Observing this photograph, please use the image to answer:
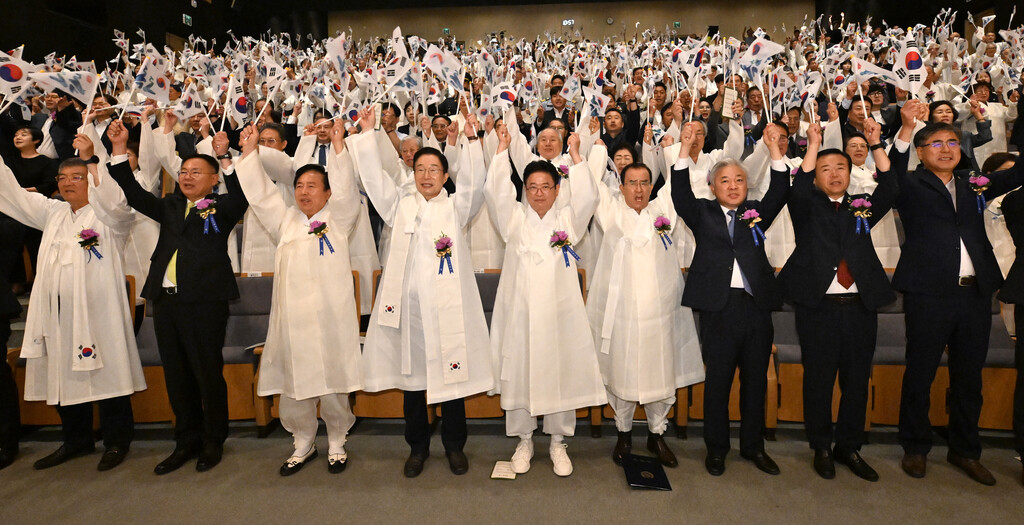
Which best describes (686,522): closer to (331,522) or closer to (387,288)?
(331,522)

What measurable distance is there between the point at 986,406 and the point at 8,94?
7086 millimetres

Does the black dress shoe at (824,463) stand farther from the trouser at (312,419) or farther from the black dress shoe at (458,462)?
the trouser at (312,419)

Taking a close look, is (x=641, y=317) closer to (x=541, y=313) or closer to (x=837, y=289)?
(x=541, y=313)

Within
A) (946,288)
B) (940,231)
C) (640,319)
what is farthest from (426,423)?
(940,231)

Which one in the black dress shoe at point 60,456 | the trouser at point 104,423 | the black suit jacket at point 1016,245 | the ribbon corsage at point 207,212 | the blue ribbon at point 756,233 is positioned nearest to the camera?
the black suit jacket at point 1016,245

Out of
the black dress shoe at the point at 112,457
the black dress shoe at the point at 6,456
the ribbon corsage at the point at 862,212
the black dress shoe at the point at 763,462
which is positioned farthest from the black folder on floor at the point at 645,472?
the black dress shoe at the point at 6,456

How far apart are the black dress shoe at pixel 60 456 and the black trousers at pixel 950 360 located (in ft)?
17.2

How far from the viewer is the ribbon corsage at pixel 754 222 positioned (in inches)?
131

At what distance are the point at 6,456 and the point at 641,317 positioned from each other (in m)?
4.19

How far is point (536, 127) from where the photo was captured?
7043 mm

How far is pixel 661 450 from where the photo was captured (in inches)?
142

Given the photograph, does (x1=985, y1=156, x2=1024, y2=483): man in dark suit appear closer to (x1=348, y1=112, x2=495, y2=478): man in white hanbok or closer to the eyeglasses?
the eyeglasses

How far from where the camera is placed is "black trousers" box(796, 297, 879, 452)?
130 inches

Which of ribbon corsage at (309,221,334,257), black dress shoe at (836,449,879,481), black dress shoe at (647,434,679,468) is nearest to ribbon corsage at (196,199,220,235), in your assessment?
ribbon corsage at (309,221,334,257)
